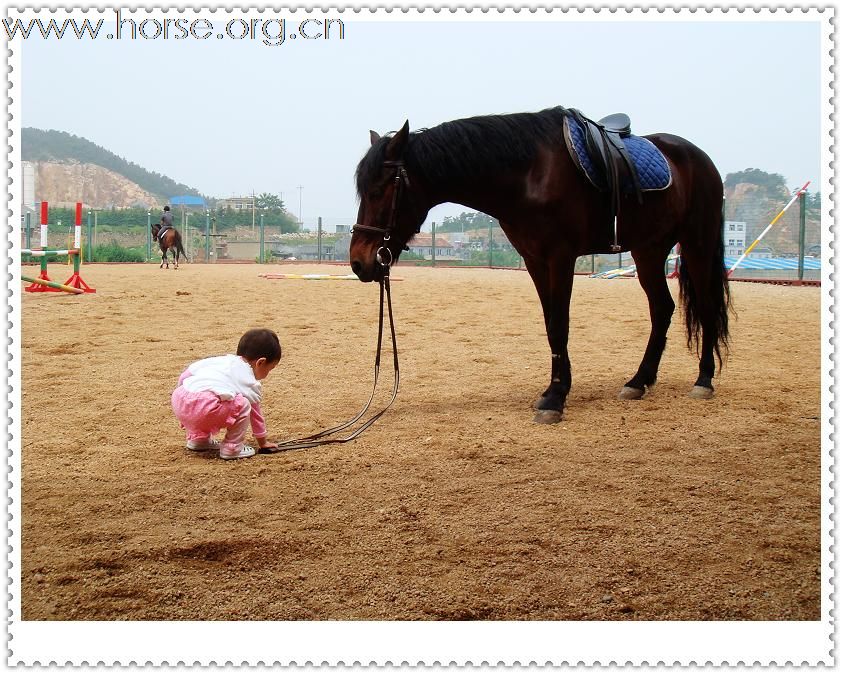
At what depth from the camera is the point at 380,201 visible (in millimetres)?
3525

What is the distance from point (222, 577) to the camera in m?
1.89

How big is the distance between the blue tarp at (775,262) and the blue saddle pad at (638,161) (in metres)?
12.5

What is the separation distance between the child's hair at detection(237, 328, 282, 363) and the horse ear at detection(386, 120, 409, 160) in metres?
1.07

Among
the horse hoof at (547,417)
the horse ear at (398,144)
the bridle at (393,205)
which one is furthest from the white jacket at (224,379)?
the horse hoof at (547,417)

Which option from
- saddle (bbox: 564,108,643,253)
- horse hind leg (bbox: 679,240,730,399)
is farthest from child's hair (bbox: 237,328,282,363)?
horse hind leg (bbox: 679,240,730,399)

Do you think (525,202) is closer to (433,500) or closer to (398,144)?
(398,144)

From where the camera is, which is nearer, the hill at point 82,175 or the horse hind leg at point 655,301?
the horse hind leg at point 655,301

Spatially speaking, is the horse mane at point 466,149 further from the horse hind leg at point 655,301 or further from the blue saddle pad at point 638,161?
the horse hind leg at point 655,301

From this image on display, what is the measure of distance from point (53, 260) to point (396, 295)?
19.1 metres

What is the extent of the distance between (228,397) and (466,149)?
5.52 ft

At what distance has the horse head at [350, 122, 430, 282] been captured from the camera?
11.5 feet

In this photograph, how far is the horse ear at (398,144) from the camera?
11.3ft
